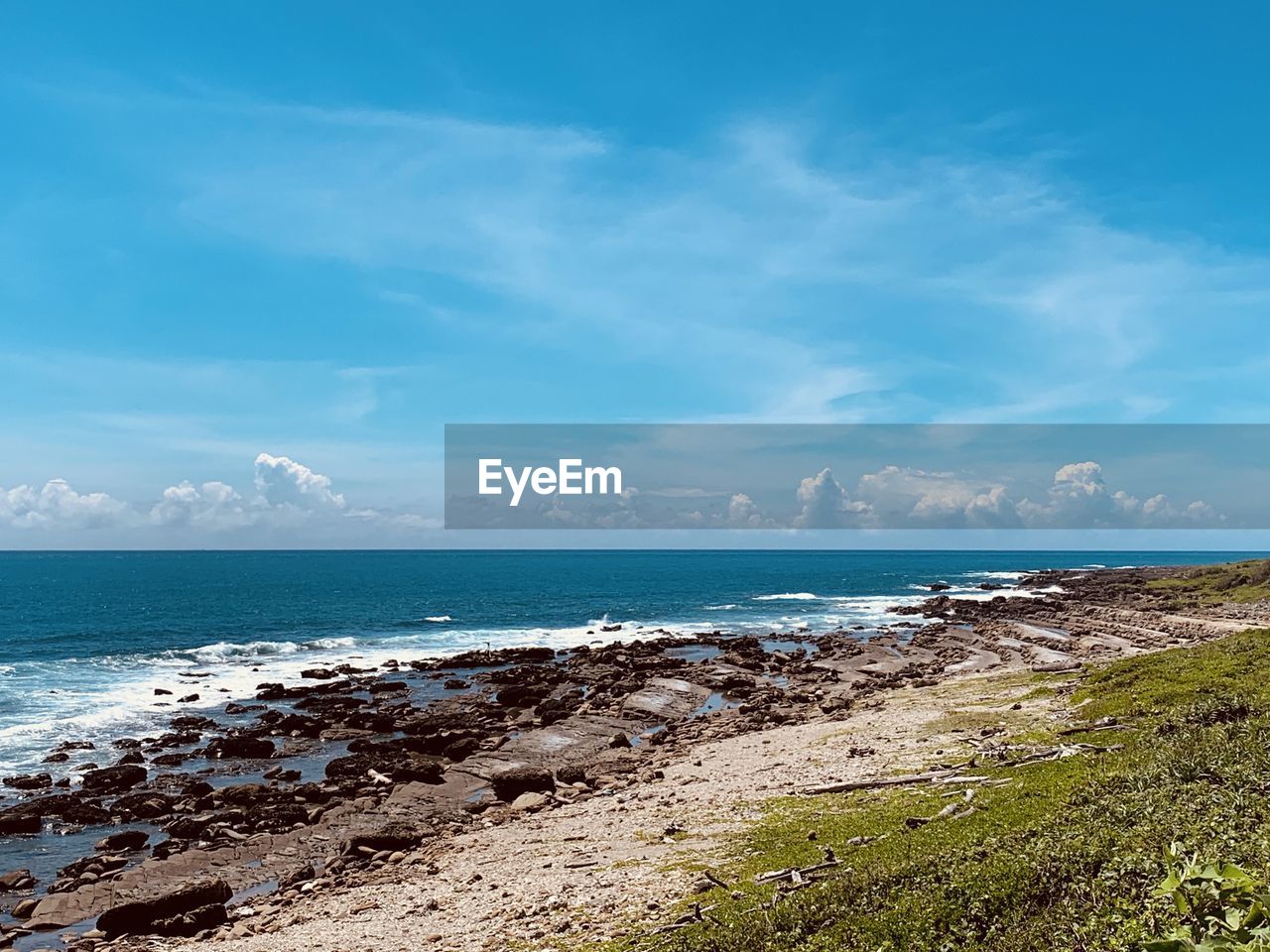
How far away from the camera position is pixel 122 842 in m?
25.6

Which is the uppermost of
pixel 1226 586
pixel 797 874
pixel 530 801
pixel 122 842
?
pixel 797 874

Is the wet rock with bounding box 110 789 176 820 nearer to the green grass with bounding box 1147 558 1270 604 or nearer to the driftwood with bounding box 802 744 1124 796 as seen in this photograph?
the driftwood with bounding box 802 744 1124 796

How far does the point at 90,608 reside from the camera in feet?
342

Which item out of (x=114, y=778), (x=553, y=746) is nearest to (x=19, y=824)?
(x=114, y=778)

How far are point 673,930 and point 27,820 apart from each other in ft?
81.6

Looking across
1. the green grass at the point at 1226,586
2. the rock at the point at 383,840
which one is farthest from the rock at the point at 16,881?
the green grass at the point at 1226,586

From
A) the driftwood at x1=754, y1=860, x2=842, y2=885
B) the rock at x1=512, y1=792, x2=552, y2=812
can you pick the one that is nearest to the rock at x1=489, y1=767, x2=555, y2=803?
the rock at x1=512, y1=792, x2=552, y2=812

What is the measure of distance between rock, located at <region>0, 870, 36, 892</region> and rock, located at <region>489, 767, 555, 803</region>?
1342 centimetres

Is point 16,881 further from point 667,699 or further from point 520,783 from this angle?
point 667,699

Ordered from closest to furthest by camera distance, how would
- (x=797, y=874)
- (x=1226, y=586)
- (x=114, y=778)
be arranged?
1. (x=797, y=874)
2. (x=114, y=778)
3. (x=1226, y=586)

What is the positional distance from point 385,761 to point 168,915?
47.0ft

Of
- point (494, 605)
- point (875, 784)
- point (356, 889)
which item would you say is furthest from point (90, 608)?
point (875, 784)

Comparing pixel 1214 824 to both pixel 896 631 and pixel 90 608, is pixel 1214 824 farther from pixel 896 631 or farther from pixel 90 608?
pixel 90 608

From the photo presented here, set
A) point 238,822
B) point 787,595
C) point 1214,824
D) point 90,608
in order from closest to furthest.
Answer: point 1214,824 < point 238,822 < point 90,608 < point 787,595
